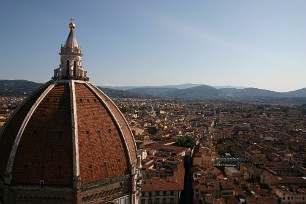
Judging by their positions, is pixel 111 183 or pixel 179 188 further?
pixel 179 188

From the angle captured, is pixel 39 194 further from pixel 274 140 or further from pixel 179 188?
pixel 274 140

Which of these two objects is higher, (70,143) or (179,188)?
(70,143)

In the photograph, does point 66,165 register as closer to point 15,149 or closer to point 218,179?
point 15,149

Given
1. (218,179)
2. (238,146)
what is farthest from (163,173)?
(238,146)

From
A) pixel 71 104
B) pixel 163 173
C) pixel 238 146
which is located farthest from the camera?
pixel 238 146

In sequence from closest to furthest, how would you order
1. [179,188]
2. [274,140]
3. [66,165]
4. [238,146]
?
[66,165]
[179,188]
[238,146]
[274,140]

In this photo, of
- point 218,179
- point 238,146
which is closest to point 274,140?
point 238,146

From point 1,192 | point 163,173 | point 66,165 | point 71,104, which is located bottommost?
point 163,173
